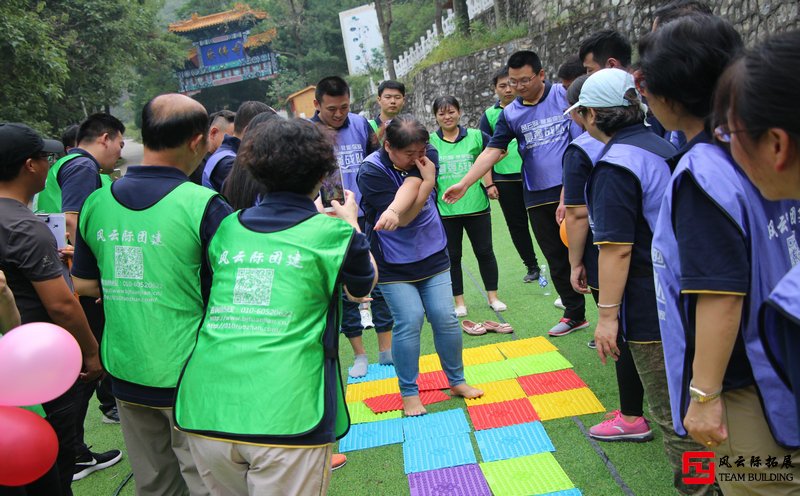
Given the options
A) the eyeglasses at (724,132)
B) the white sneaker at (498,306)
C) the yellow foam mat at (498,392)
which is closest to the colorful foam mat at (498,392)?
the yellow foam mat at (498,392)

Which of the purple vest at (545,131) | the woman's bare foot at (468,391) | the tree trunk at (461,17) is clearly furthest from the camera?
the tree trunk at (461,17)

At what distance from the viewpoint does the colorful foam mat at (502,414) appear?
130 inches

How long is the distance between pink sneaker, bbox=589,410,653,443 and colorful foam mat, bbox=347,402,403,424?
1.15m

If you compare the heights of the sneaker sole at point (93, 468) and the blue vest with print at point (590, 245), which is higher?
the blue vest with print at point (590, 245)

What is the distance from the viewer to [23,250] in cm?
238

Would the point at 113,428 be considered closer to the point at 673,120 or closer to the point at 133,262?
the point at 133,262

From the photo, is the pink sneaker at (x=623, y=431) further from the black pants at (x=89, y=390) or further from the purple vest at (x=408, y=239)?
the black pants at (x=89, y=390)

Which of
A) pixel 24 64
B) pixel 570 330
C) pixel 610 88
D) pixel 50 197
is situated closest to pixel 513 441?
pixel 570 330

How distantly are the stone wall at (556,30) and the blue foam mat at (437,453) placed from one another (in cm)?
584

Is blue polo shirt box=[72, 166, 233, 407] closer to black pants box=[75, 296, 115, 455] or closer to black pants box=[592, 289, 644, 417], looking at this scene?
black pants box=[75, 296, 115, 455]

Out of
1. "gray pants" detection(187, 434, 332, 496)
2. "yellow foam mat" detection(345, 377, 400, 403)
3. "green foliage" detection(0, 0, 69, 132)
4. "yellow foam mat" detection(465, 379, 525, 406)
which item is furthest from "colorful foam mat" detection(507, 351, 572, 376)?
"green foliage" detection(0, 0, 69, 132)

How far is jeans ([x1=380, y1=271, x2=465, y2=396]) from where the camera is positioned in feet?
11.3

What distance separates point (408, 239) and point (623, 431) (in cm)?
145

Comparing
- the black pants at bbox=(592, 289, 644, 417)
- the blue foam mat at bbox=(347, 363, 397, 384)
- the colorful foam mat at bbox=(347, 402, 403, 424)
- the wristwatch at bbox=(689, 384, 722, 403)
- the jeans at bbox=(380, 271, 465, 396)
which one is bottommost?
the blue foam mat at bbox=(347, 363, 397, 384)
